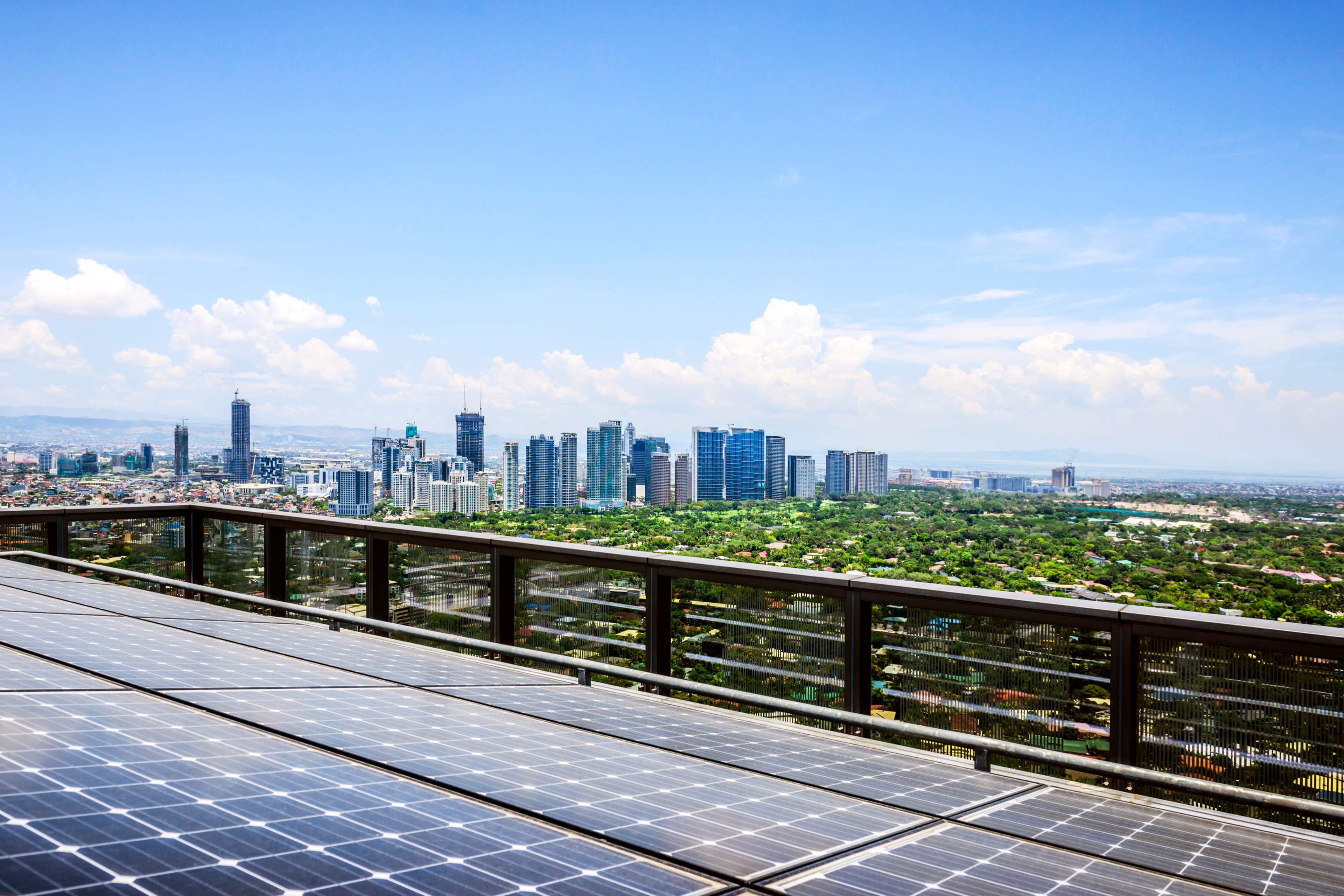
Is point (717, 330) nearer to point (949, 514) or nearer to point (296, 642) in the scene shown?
point (949, 514)

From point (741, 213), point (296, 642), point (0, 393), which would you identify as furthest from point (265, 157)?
point (296, 642)

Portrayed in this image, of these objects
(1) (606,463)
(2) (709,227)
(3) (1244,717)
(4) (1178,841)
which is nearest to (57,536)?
(4) (1178,841)

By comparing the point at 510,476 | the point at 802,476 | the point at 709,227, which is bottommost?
the point at 802,476

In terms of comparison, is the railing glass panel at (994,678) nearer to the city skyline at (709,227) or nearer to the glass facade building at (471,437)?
the city skyline at (709,227)

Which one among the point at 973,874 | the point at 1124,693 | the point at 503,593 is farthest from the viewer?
the point at 503,593

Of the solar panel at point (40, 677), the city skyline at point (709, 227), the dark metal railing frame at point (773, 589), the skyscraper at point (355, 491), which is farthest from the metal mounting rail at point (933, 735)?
the city skyline at point (709, 227)

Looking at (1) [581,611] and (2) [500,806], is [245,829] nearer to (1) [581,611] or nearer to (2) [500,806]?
(2) [500,806]
